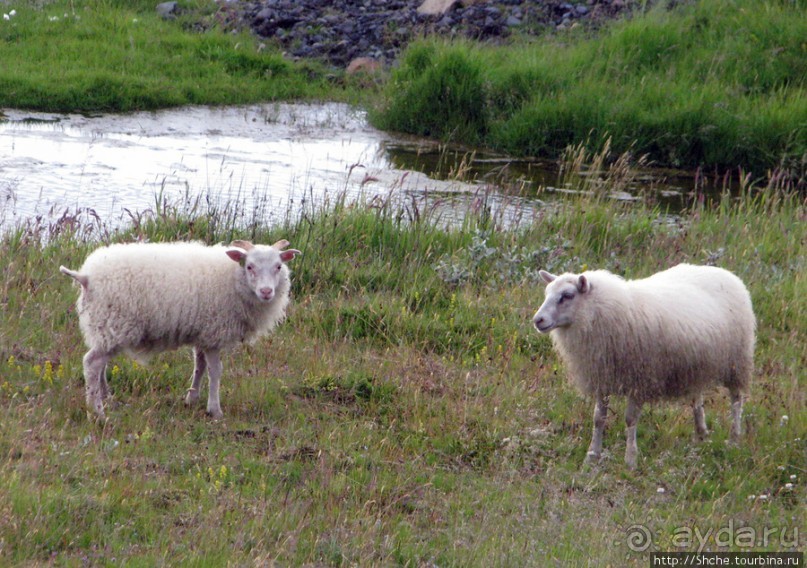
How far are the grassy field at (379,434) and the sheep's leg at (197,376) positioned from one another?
123mm

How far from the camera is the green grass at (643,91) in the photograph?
14336 mm

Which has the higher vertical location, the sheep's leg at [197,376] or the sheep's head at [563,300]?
the sheep's head at [563,300]

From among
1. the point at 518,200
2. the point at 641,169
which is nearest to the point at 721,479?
the point at 518,200

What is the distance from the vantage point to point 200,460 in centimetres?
566

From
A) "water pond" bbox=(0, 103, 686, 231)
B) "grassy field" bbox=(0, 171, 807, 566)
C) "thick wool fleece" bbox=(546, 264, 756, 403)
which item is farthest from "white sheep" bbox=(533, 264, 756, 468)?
"water pond" bbox=(0, 103, 686, 231)

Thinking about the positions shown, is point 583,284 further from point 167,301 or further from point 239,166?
point 239,166

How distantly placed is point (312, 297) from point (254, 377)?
1473 millimetres

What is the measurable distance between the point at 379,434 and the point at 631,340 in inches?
63.8

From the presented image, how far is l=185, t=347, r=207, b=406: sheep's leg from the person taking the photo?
21.6ft

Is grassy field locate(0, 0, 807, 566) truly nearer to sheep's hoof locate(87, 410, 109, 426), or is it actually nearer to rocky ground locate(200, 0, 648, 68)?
sheep's hoof locate(87, 410, 109, 426)

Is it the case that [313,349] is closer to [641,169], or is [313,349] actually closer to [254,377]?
[254,377]

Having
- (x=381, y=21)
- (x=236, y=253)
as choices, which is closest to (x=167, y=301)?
(x=236, y=253)

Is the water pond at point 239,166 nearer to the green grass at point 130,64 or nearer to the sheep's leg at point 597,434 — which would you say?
the green grass at point 130,64

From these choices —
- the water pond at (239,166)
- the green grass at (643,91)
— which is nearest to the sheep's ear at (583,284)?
the water pond at (239,166)
